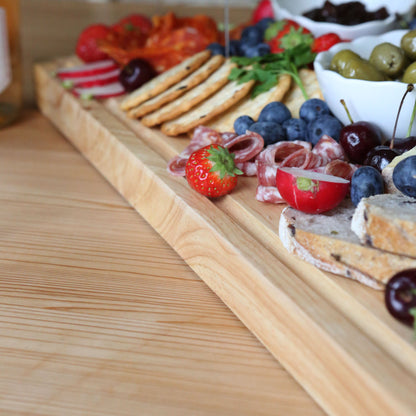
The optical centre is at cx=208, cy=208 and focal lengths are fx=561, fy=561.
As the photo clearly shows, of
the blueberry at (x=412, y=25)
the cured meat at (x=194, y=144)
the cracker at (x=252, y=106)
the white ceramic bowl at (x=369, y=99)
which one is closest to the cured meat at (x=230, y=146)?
the cured meat at (x=194, y=144)

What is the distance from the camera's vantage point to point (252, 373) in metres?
0.84

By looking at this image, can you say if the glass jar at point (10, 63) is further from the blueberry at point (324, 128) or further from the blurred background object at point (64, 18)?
the blueberry at point (324, 128)

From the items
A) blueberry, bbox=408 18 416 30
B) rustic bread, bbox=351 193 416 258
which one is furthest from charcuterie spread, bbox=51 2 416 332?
blueberry, bbox=408 18 416 30

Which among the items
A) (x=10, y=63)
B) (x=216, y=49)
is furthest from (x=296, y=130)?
(x=10, y=63)

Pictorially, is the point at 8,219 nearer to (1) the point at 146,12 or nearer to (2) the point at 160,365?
(2) the point at 160,365

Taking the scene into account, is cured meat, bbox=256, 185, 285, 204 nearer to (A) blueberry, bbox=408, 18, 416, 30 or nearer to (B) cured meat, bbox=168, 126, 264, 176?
(B) cured meat, bbox=168, 126, 264, 176

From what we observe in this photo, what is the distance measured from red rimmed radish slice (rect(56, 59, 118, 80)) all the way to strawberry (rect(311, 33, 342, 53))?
664mm

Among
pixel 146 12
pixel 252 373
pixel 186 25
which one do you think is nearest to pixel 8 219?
pixel 252 373

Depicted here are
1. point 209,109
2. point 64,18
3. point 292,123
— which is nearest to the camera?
point 292,123

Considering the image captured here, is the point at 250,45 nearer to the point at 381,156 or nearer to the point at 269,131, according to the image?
the point at 269,131

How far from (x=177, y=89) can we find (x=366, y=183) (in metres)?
0.67

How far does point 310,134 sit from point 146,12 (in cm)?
232

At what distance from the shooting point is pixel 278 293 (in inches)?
32.6

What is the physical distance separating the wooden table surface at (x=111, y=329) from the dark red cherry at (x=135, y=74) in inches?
18.6
